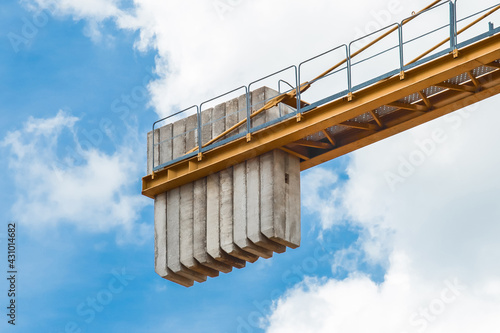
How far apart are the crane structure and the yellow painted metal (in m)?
0.02

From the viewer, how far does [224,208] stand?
30.6m

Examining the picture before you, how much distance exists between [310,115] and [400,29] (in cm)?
299

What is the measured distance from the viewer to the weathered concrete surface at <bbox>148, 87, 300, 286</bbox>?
29844 millimetres

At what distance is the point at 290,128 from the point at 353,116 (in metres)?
1.73

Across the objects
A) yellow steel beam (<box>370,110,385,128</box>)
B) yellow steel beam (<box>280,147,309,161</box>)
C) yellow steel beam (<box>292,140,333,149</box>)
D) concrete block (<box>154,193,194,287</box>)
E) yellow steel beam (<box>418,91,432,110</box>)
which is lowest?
concrete block (<box>154,193,194,287</box>)

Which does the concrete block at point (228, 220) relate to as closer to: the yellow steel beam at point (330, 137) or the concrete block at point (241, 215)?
the concrete block at point (241, 215)

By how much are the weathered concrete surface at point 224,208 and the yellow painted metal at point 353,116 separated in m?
0.32

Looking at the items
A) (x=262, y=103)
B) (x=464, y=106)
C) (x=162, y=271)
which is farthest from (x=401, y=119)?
(x=162, y=271)

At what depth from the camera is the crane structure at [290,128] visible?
1088 inches

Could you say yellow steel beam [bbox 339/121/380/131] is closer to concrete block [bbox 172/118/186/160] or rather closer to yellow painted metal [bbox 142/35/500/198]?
yellow painted metal [bbox 142/35/500/198]

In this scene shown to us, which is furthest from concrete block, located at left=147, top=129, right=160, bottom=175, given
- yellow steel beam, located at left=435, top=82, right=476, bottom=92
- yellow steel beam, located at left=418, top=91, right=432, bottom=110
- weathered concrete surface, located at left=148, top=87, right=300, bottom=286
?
yellow steel beam, located at left=435, top=82, right=476, bottom=92

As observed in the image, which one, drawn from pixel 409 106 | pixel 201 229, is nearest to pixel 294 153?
pixel 201 229

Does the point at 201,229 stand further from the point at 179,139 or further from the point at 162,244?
the point at 179,139

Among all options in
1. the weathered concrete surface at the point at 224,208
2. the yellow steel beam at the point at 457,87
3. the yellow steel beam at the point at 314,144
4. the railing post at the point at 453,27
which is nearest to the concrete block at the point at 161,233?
the weathered concrete surface at the point at 224,208
